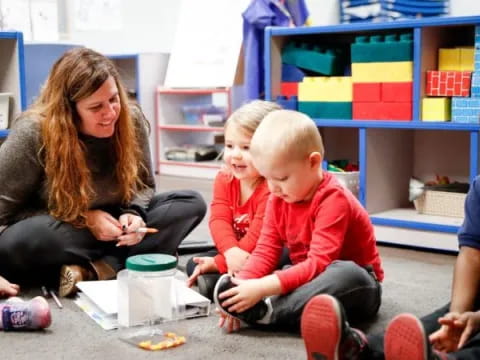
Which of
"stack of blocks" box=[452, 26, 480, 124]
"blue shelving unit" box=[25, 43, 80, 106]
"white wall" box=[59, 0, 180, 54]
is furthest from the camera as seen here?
"white wall" box=[59, 0, 180, 54]

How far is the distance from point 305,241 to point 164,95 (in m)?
3.22

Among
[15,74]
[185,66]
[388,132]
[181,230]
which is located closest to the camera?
[181,230]

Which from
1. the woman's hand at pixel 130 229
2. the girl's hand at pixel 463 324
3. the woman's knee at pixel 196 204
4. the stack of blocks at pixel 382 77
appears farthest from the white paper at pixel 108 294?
the stack of blocks at pixel 382 77

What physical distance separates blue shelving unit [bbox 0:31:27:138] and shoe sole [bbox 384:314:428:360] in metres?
1.64

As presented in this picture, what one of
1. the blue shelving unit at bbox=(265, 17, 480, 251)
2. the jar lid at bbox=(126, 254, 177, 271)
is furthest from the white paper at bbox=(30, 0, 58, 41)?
the jar lid at bbox=(126, 254, 177, 271)

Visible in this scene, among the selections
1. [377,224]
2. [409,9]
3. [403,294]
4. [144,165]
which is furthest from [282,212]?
[409,9]

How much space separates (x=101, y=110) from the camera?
171cm

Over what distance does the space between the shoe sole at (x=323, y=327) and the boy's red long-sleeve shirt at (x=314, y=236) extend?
29 centimetres

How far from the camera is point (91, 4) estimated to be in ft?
18.3

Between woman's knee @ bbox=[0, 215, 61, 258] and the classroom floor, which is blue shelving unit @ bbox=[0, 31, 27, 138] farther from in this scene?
the classroom floor

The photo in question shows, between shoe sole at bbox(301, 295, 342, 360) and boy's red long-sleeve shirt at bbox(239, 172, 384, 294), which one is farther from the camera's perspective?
boy's red long-sleeve shirt at bbox(239, 172, 384, 294)

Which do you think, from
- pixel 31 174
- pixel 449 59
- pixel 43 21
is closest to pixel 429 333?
pixel 31 174

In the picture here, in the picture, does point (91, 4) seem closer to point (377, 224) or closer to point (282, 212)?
point (377, 224)

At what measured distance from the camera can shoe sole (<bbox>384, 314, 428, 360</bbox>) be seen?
1008 millimetres
